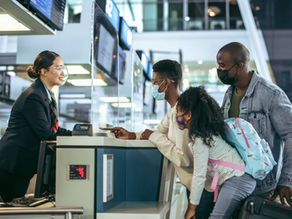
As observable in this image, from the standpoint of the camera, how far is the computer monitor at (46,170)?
88.3 inches

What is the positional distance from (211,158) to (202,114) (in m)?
0.24

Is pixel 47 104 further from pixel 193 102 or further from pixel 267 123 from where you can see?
pixel 267 123

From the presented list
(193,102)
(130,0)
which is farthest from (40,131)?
(130,0)

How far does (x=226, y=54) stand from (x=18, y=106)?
A: 1330mm

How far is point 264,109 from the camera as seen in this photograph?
2.35 meters

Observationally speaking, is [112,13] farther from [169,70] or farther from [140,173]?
[140,173]

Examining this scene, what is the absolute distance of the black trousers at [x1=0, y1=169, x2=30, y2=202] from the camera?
248 cm

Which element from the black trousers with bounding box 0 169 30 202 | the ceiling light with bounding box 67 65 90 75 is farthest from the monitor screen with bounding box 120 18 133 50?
the black trousers with bounding box 0 169 30 202

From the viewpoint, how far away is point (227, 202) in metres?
2.08

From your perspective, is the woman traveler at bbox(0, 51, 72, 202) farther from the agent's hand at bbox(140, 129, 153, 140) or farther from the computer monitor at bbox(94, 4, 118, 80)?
the computer monitor at bbox(94, 4, 118, 80)

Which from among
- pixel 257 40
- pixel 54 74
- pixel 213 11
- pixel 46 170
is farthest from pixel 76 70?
pixel 213 11

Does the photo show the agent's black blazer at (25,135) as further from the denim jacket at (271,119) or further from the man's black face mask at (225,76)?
the denim jacket at (271,119)

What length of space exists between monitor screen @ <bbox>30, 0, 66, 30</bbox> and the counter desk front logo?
1.59 meters

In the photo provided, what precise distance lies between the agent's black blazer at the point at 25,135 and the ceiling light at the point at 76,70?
Answer: 2.89 meters
